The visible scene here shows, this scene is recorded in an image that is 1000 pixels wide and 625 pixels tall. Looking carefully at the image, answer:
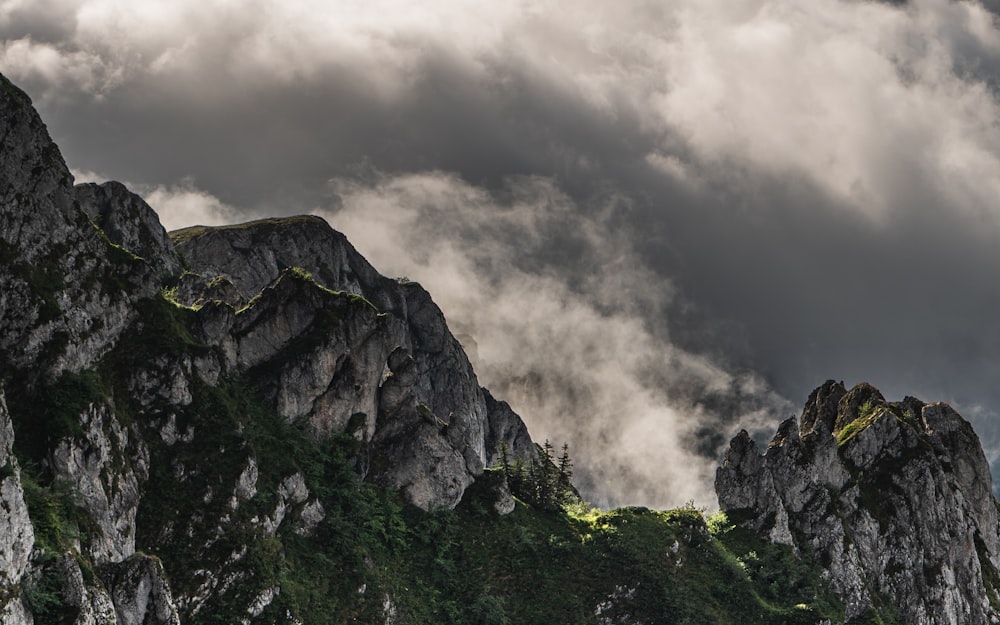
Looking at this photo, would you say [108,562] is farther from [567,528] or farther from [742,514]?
[742,514]

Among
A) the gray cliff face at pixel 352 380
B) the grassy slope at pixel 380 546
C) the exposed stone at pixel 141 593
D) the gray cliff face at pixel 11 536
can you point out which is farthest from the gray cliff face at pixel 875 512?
the gray cliff face at pixel 11 536

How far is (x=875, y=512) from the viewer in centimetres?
16450

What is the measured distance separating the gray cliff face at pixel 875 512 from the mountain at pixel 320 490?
0.57m

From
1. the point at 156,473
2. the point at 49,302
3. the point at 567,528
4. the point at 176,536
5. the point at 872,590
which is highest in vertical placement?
the point at 872,590

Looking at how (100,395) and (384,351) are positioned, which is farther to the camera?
(384,351)

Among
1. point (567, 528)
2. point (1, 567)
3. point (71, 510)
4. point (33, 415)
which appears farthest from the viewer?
point (567, 528)

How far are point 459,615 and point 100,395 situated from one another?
2390 inches

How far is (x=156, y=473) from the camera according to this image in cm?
9975

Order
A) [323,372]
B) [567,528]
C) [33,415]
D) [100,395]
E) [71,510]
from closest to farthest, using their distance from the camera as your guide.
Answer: [71,510] < [33,415] < [100,395] < [323,372] < [567,528]

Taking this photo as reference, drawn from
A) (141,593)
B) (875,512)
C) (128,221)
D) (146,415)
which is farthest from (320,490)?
(875,512)

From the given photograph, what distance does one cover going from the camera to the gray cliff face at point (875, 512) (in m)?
154

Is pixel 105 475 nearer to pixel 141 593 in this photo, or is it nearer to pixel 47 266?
pixel 141 593

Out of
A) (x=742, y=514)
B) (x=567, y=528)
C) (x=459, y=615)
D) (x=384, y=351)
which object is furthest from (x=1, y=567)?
(x=742, y=514)

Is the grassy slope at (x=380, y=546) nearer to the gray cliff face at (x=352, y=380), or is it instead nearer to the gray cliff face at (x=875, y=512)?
the gray cliff face at (x=352, y=380)
